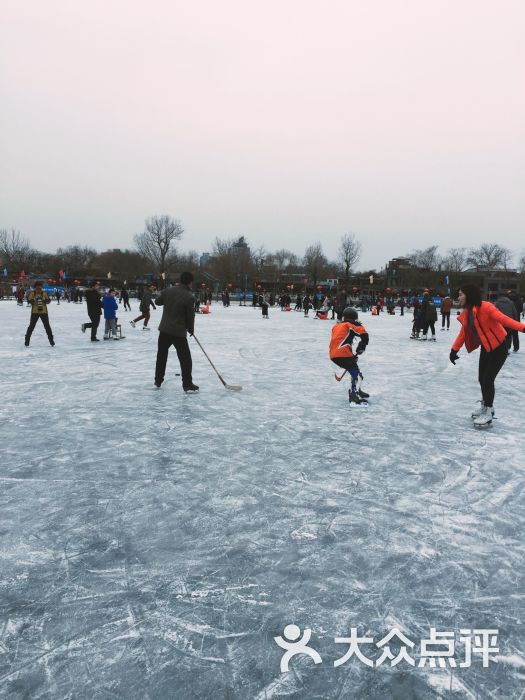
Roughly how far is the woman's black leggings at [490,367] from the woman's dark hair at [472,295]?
528 mm

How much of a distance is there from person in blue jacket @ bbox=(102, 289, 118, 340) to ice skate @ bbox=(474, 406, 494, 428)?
9.35 m

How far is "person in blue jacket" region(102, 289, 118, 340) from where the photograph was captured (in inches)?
489

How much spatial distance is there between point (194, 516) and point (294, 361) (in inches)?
281

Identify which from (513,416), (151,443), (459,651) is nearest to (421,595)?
(459,651)

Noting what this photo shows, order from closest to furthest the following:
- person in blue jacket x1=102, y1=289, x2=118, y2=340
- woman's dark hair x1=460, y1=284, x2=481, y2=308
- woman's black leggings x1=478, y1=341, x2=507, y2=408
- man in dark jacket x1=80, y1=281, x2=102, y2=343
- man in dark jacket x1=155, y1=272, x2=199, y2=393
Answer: woman's dark hair x1=460, y1=284, x2=481, y2=308
woman's black leggings x1=478, y1=341, x2=507, y2=408
man in dark jacket x1=155, y1=272, x2=199, y2=393
man in dark jacket x1=80, y1=281, x2=102, y2=343
person in blue jacket x1=102, y1=289, x2=118, y2=340

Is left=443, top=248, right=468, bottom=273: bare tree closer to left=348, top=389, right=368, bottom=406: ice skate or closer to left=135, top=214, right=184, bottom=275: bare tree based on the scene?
left=135, top=214, right=184, bottom=275: bare tree

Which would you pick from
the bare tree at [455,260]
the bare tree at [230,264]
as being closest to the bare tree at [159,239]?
the bare tree at [230,264]

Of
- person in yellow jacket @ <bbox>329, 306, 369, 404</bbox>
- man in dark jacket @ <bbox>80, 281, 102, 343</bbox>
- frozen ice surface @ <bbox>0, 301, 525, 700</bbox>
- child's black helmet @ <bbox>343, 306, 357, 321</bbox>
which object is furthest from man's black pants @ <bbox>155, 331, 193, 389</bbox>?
man in dark jacket @ <bbox>80, 281, 102, 343</bbox>

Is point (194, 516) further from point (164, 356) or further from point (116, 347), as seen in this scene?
point (116, 347)

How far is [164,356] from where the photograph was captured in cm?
691

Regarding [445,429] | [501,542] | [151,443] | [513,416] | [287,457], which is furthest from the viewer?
[513,416]

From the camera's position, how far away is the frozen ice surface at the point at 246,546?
5.95 ft

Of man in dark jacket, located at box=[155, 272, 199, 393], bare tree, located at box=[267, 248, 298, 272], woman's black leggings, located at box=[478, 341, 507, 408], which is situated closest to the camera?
woman's black leggings, located at box=[478, 341, 507, 408]

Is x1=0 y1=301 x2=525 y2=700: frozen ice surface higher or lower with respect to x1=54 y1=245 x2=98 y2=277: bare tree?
lower
